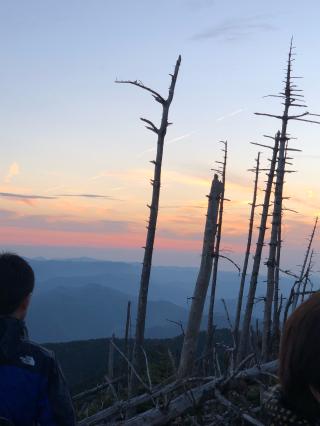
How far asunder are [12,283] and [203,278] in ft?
31.6

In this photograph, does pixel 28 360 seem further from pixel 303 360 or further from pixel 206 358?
pixel 206 358

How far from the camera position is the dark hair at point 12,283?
11.3 feet

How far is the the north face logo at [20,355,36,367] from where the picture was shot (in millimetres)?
3377

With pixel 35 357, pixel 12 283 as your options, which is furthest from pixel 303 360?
pixel 12 283

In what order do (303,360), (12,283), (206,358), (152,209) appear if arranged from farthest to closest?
(152,209) < (206,358) < (12,283) < (303,360)

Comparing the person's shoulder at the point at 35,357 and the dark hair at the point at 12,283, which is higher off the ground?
the dark hair at the point at 12,283

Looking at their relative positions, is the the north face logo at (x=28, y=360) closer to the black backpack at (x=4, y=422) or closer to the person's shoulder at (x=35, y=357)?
the person's shoulder at (x=35, y=357)

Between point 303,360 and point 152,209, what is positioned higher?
point 152,209

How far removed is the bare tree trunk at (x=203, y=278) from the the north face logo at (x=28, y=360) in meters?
8.95

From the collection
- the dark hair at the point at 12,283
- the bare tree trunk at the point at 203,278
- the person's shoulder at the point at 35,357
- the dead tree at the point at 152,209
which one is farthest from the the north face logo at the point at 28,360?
the dead tree at the point at 152,209

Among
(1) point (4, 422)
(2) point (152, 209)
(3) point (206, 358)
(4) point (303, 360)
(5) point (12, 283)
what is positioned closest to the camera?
(4) point (303, 360)

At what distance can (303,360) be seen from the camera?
200 centimetres

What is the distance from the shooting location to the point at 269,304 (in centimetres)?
2127

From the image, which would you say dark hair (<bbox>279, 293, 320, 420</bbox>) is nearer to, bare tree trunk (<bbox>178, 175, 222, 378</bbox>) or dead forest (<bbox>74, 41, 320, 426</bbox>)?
dead forest (<bbox>74, 41, 320, 426</bbox>)
